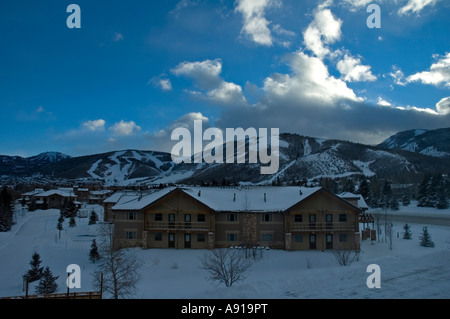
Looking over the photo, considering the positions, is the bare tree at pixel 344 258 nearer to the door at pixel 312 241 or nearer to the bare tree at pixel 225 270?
the door at pixel 312 241

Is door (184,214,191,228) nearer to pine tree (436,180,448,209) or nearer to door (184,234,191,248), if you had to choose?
door (184,234,191,248)

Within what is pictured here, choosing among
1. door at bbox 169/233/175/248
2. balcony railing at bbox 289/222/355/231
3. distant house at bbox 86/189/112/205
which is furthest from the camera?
distant house at bbox 86/189/112/205

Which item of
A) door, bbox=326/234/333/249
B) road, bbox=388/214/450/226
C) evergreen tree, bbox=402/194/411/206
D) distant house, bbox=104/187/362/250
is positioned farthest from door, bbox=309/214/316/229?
evergreen tree, bbox=402/194/411/206

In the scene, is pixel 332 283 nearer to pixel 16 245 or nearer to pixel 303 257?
pixel 303 257

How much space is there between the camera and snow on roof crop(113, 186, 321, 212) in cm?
3797

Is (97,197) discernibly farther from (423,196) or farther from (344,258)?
(344,258)

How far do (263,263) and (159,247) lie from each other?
13522 millimetres

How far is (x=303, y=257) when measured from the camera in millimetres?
33219

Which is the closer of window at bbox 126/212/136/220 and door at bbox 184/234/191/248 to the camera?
door at bbox 184/234/191/248

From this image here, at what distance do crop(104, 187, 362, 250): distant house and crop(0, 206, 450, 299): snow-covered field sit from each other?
185cm

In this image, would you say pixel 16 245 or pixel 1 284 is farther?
pixel 16 245

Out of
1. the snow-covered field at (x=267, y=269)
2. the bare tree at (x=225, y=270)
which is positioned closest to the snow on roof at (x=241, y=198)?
the snow-covered field at (x=267, y=269)

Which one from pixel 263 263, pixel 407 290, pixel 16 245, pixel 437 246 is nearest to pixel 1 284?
pixel 16 245
